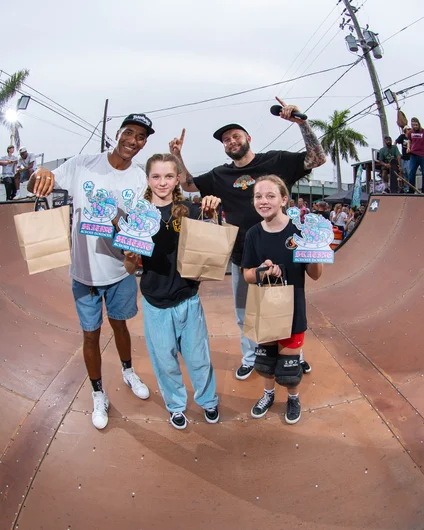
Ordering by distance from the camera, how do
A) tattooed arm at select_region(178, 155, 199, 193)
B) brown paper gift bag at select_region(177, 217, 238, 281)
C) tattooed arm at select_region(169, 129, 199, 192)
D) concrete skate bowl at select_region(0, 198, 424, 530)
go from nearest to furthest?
concrete skate bowl at select_region(0, 198, 424, 530) → brown paper gift bag at select_region(177, 217, 238, 281) → tattooed arm at select_region(169, 129, 199, 192) → tattooed arm at select_region(178, 155, 199, 193)

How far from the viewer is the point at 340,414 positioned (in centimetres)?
285

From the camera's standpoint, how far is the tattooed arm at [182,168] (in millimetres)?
2953

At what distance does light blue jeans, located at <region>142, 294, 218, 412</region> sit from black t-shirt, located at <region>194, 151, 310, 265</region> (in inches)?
31.5

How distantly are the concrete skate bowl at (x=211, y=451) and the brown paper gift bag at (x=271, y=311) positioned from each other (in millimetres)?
810

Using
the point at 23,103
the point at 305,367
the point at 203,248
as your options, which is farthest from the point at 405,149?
the point at 23,103

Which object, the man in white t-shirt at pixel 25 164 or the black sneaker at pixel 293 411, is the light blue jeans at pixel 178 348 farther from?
the man in white t-shirt at pixel 25 164

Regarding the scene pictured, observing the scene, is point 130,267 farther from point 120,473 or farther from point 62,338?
point 62,338

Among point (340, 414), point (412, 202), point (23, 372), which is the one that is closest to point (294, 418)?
point (340, 414)

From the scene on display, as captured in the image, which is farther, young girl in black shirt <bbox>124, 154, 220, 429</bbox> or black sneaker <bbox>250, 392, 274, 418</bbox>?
black sneaker <bbox>250, 392, 274, 418</bbox>

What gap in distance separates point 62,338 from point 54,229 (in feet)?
6.85

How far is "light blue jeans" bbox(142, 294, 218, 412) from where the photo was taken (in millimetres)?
2535

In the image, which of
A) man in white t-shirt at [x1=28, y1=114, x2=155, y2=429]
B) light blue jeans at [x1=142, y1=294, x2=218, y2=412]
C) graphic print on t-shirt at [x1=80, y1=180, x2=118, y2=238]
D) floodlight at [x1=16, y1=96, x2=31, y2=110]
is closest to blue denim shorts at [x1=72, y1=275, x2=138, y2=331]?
man in white t-shirt at [x1=28, y1=114, x2=155, y2=429]

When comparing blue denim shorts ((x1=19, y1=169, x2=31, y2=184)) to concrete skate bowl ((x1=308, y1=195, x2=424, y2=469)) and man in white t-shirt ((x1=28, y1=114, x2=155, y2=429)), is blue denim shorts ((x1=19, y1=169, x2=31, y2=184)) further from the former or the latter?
man in white t-shirt ((x1=28, y1=114, x2=155, y2=429))

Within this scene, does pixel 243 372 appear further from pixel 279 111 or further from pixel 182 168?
pixel 279 111
